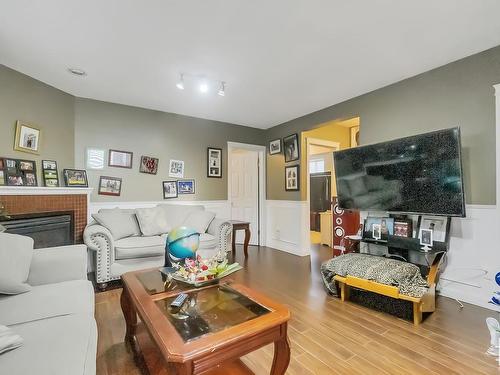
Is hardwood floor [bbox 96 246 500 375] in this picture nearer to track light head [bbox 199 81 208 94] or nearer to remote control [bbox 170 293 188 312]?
remote control [bbox 170 293 188 312]

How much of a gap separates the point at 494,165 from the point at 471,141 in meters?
0.30

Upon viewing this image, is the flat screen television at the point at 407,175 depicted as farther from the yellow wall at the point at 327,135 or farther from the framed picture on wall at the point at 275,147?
the framed picture on wall at the point at 275,147

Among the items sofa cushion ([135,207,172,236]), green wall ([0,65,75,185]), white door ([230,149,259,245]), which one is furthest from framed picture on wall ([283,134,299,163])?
green wall ([0,65,75,185])

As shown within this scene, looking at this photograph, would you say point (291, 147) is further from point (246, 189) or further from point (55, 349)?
point (55, 349)

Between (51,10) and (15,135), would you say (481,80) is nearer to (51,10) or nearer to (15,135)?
(51,10)

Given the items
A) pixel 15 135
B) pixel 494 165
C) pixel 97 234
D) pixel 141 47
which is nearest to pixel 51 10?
pixel 141 47

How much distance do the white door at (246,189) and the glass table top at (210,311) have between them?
348 cm

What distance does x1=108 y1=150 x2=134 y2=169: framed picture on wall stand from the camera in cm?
364

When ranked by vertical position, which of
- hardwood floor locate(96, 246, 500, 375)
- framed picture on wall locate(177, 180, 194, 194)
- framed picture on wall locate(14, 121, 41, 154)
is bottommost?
hardwood floor locate(96, 246, 500, 375)

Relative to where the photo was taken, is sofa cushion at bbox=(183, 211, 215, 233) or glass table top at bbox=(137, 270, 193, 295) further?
sofa cushion at bbox=(183, 211, 215, 233)

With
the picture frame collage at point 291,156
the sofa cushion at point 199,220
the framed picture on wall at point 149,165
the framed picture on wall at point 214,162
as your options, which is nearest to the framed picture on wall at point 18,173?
the framed picture on wall at point 149,165

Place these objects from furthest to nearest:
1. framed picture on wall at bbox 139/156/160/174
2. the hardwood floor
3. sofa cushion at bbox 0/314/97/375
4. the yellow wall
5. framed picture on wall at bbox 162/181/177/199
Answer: the yellow wall, framed picture on wall at bbox 162/181/177/199, framed picture on wall at bbox 139/156/160/174, the hardwood floor, sofa cushion at bbox 0/314/97/375

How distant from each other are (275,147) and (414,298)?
341cm

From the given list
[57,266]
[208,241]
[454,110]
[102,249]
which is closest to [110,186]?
[102,249]
